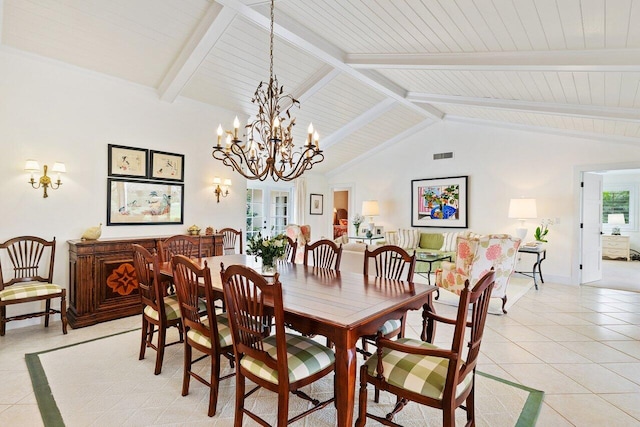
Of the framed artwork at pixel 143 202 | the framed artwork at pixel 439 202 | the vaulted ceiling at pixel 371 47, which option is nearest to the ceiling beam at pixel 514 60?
the vaulted ceiling at pixel 371 47

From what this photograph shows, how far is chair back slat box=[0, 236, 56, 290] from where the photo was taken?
3457 mm

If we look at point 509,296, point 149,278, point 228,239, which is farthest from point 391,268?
point 509,296

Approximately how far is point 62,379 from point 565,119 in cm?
689

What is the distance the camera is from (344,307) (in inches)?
73.1

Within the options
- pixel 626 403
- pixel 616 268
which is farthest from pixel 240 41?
pixel 616 268

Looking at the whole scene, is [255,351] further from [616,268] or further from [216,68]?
[616,268]

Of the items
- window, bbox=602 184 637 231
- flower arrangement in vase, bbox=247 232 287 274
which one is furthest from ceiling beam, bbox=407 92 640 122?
window, bbox=602 184 637 231

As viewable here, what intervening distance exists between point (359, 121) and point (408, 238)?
110 inches

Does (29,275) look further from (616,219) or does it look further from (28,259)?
(616,219)

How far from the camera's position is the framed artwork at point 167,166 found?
4.50 meters

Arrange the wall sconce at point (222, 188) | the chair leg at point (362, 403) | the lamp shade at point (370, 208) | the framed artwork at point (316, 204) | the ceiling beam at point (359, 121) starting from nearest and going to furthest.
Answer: the chair leg at point (362, 403), the wall sconce at point (222, 188), the ceiling beam at point (359, 121), the lamp shade at point (370, 208), the framed artwork at point (316, 204)

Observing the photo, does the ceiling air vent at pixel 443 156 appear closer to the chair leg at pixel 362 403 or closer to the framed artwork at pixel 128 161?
the framed artwork at pixel 128 161

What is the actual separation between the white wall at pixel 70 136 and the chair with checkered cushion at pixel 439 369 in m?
3.79

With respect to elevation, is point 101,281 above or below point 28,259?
below
